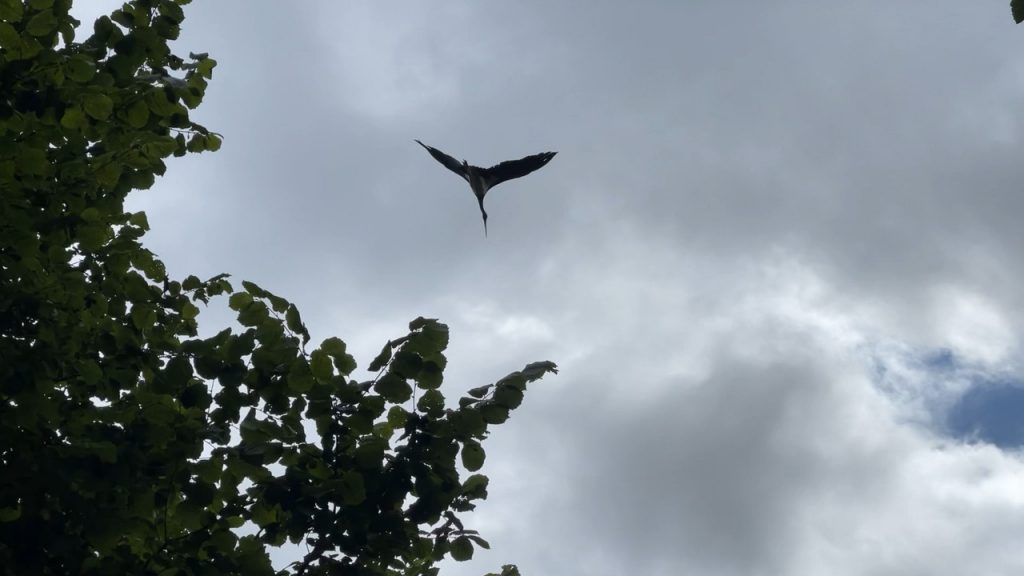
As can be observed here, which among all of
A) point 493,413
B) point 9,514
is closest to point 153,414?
point 9,514

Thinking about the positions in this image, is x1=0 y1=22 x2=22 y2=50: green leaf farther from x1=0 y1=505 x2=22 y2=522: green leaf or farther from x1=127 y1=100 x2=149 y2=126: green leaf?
x1=0 y1=505 x2=22 y2=522: green leaf

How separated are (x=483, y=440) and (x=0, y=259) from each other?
306 centimetres

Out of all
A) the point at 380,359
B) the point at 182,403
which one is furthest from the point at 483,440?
the point at 182,403

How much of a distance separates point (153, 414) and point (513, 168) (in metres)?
2.83

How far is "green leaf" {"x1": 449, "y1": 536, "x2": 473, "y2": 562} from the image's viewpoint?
5.92 metres

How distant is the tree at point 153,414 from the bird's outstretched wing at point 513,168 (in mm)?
1376

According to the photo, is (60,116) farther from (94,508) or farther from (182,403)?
(94,508)

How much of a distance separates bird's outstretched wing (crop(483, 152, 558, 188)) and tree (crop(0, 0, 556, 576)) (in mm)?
1376

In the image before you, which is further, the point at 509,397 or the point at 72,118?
the point at 72,118

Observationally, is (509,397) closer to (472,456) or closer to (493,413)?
(493,413)

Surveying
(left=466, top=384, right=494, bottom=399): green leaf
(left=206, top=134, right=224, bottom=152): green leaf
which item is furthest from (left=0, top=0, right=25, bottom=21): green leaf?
(left=466, top=384, right=494, bottom=399): green leaf

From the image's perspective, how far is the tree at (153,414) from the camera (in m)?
5.20

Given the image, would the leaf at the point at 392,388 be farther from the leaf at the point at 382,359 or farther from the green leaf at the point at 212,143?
the green leaf at the point at 212,143

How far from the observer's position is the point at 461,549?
5.93 metres
